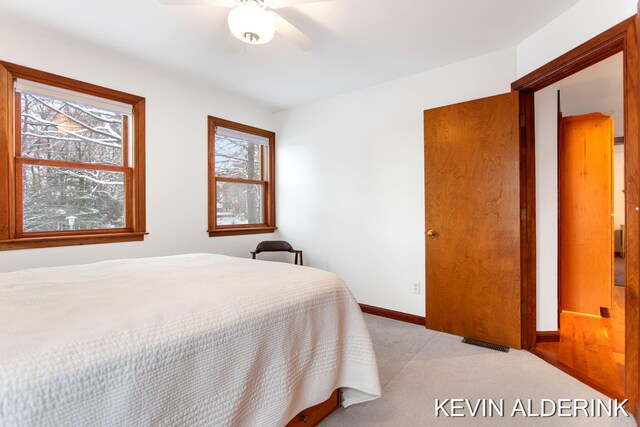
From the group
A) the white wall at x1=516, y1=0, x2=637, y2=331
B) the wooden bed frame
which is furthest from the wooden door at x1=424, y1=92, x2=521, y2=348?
the wooden bed frame

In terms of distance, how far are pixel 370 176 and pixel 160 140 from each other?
7.01ft

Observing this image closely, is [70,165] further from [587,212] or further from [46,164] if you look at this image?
[587,212]

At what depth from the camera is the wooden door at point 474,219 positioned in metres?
2.49

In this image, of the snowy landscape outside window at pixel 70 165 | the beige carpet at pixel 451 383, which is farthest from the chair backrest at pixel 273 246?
the beige carpet at pixel 451 383

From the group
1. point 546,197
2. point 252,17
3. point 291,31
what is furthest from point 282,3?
point 546,197

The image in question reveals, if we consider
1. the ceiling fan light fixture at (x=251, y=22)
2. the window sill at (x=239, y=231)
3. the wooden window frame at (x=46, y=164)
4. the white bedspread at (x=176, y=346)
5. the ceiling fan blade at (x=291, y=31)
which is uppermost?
the ceiling fan blade at (x=291, y=31)

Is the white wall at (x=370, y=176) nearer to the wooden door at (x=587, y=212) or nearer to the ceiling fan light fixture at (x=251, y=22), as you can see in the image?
the wooden door at (x=587, y=212)

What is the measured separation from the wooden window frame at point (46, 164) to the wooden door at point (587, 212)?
4060 millimetres

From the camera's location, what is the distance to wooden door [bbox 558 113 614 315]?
311cm

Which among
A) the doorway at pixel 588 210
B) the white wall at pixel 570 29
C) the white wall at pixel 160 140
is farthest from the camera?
the doorway at pixel 588 210

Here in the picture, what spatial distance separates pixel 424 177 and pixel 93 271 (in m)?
2.64

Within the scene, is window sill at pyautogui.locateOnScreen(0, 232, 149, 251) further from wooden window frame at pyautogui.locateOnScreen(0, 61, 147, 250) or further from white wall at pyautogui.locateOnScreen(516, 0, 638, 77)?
white wall at pyautogui.locateOnScreen(516, 0, 638, 77)

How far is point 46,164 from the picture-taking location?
2.43 meters

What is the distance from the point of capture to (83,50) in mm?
2531
